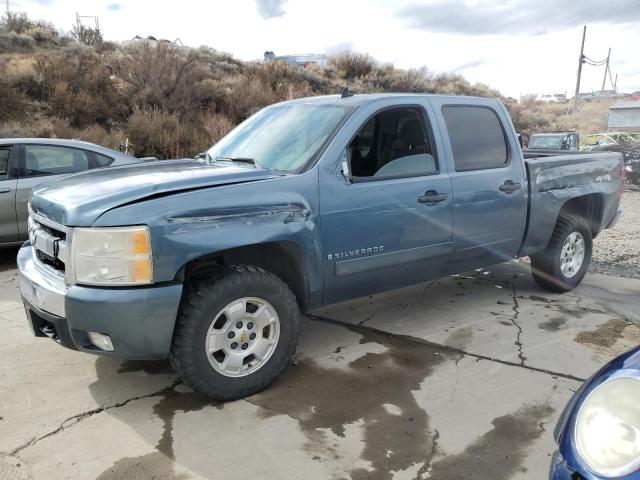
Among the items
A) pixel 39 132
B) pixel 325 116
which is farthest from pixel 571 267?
pixel 39 132

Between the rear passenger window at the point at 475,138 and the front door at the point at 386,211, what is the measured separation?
0.27 meters

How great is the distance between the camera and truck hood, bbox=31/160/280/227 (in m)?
2.94

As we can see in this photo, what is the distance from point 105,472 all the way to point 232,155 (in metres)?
2.37

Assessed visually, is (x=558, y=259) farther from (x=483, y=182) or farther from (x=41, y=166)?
(x=41, y=166)

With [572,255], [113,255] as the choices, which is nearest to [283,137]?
[113,255]

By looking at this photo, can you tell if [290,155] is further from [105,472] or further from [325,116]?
[105,472]

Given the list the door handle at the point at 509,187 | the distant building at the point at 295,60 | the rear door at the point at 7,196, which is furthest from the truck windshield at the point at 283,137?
the distant building at the point at 295,60

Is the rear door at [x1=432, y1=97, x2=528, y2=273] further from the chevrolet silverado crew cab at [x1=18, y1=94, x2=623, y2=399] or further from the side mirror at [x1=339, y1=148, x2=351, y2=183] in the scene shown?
the side mirror at [x1=339, y1=148, x2=351, y2=183]

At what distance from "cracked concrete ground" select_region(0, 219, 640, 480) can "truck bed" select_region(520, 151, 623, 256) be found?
82 cm

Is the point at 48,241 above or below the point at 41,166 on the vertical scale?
below

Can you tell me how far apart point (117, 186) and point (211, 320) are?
96 cm

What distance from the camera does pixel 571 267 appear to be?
223 inches

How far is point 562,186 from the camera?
5.21 meters

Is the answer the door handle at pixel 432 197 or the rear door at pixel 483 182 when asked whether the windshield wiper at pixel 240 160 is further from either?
the rear door at pixel 483 182
